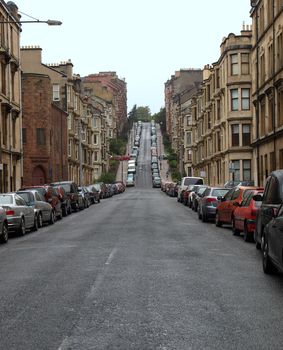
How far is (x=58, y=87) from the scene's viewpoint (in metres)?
72.1

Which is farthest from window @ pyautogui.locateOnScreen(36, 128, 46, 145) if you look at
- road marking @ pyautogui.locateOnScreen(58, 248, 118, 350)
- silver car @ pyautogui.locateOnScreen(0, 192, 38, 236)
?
road marking @ pyautogui.locateOnScreen(58, 248, 118, 350)

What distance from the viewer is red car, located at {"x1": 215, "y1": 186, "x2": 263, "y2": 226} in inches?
805

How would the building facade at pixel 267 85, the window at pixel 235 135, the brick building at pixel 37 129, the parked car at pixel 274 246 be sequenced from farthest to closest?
the window at pixel 235 135 → the brick building at pixel 37 129 → the building facade at pixel 267 85 → the parked car at pixel 274 246

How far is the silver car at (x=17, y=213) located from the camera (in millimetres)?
21219

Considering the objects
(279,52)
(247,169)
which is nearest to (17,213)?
(279,52)

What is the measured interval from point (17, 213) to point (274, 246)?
40.8 ft

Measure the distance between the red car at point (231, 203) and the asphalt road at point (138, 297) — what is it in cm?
331

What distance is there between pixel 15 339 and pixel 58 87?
6661cm

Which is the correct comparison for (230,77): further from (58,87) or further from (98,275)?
(98,275)

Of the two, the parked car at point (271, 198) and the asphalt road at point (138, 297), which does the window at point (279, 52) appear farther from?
the parked car at point (271, 198)

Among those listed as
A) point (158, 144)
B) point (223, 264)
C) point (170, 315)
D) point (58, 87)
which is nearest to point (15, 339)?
point (170, 315)

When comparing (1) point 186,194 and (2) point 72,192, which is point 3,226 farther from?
(1) point 186,194

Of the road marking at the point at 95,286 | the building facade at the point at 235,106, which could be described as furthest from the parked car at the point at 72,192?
the road marking at the point at 95,286

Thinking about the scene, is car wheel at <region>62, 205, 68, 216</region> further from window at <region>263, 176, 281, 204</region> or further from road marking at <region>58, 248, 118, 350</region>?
window at <region>263, 176, 281, 204</region>
